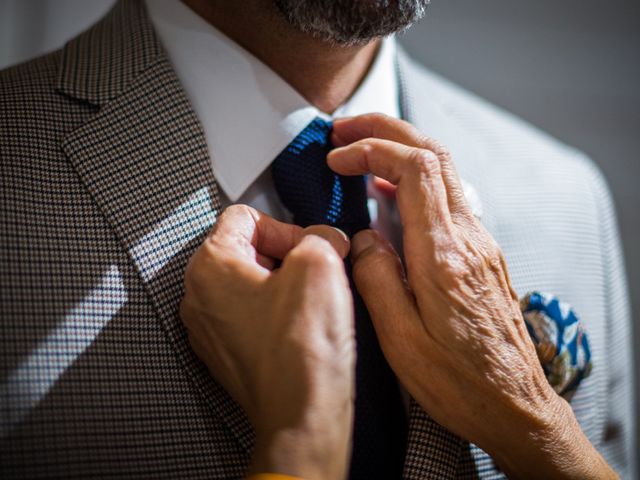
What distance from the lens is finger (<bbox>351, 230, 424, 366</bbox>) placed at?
57 centimetres

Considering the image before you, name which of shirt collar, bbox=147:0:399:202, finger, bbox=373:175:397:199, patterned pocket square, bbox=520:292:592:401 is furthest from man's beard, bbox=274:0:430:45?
patterned pocket square, bbox=520:292:592:401

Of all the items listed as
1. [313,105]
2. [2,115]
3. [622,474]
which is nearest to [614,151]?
[622,474]

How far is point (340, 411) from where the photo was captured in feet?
1.52

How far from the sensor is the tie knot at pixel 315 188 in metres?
0.64

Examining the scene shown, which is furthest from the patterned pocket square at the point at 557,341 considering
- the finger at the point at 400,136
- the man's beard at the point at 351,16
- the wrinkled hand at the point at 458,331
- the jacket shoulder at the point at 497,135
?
the man's beard at the point at 351,16

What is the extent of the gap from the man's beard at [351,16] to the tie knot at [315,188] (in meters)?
0.12

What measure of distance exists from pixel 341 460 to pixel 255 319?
148mm

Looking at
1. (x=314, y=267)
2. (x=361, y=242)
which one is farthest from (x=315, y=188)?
(x=314, y=267)

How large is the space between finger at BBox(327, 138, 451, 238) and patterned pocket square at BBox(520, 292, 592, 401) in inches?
9.3

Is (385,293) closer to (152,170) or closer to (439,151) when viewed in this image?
(439,151)

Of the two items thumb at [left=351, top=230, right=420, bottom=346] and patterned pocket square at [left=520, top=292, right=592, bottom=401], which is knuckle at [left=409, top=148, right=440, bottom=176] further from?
patterned pocket square at [left=520, top=292, right=592, bottom=401]

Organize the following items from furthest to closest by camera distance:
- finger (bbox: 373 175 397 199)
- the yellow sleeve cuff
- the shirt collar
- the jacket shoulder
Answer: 1. the jacket shoulder
2. finger (bbox: 373 175 397 199)
3. the shirt collar
4. the yellow sleeve cuff

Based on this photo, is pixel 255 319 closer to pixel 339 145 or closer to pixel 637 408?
pixel 339 145

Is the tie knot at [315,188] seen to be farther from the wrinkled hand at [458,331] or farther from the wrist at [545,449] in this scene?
the wrist at [545,449]
